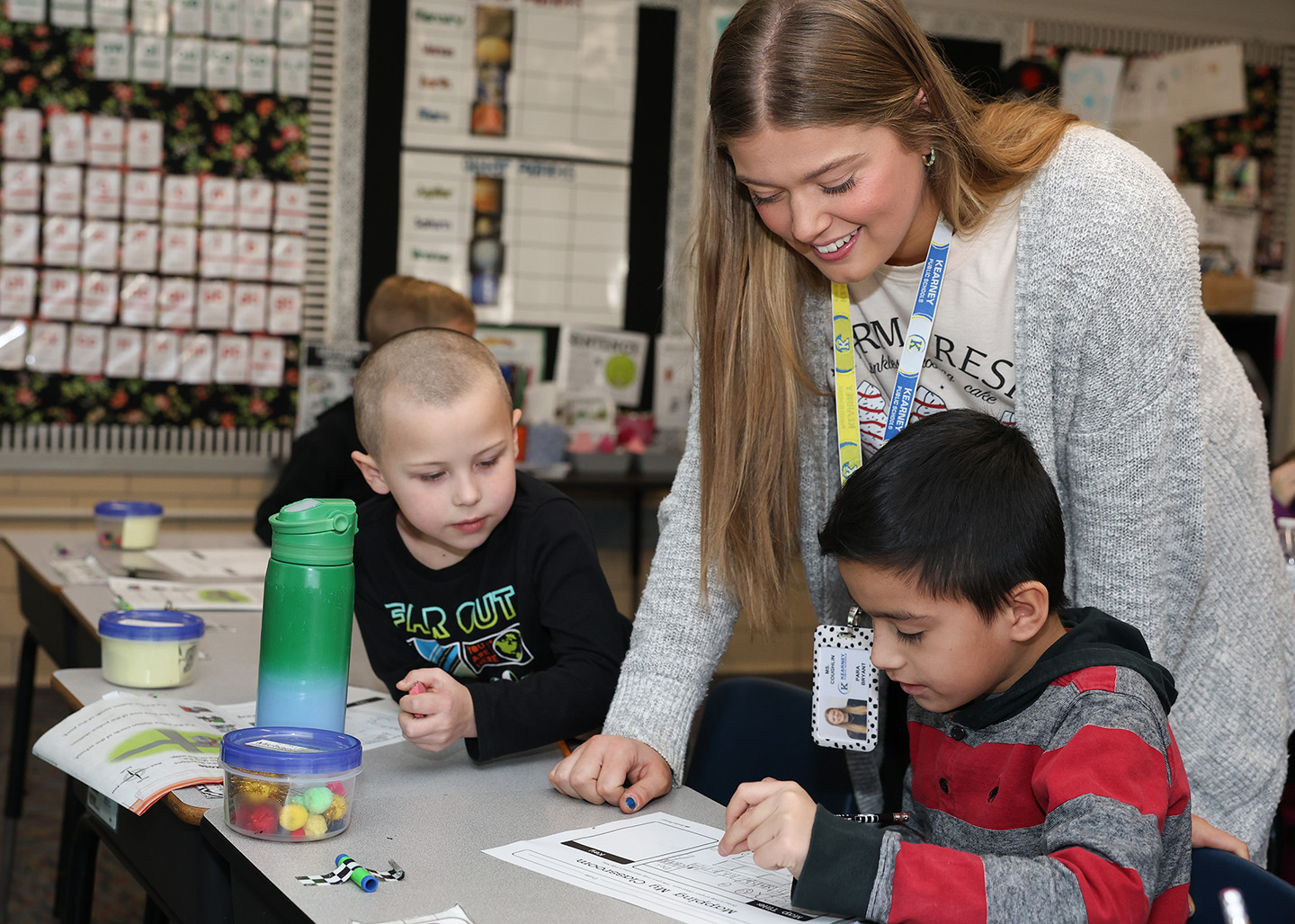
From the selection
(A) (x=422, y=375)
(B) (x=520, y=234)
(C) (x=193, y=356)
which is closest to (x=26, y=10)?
(C) (x=193, y=356)

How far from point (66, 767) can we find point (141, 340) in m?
3.17

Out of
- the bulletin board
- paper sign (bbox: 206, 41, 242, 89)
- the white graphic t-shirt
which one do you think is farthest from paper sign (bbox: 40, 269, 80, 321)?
the white graphic t-shirt

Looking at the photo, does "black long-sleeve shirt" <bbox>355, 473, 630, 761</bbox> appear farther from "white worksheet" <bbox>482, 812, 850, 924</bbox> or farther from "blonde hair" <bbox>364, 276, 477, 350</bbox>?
"blonde hair" <bbox>364, 276, 477, 350</bbox>

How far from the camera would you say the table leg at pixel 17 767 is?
2.46 metres

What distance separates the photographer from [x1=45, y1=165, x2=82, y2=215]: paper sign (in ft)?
13.4

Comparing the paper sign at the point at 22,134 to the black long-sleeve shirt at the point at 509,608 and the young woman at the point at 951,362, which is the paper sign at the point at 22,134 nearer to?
the black long-sleeve shirt at the point at 509,608

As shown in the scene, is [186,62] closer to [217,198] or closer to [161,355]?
[217,198]

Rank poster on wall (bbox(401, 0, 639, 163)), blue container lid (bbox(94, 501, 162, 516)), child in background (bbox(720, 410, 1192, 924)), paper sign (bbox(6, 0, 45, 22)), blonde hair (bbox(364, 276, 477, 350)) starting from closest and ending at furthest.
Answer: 1. child in background (bbox(720, 410, 1192, 924))
2. blue container lid (bbox(94, 501, 162, 516))
3. blonde hair (bbox(364, 276, 477, 350))
4. paper sign (bbox(6, 0, 45, 22))
5. poster on wall (bbox(401, 0, 639, 163))

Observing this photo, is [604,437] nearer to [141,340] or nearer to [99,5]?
[141,340]

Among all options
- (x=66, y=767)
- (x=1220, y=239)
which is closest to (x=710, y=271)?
(x=66, y=767)

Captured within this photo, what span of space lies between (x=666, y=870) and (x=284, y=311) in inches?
141

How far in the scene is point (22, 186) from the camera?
13.3 feet

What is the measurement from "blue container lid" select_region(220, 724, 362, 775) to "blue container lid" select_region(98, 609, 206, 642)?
525 millimetres

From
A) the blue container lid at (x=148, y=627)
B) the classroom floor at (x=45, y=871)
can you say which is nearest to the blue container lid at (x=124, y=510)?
the classroom floor at (x=45, y=871)
